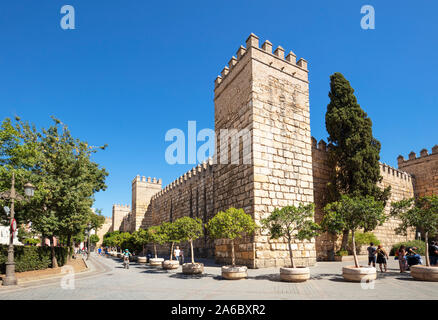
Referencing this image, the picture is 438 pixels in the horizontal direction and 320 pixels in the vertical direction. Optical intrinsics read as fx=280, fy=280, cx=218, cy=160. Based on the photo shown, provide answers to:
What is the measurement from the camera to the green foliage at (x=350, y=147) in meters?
16.9

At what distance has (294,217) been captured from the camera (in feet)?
32.7

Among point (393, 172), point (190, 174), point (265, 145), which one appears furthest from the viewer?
point (190, 174)

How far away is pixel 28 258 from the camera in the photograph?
594 inches

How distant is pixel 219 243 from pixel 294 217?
5.82 metres

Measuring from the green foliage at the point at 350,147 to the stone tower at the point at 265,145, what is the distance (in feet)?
12.3

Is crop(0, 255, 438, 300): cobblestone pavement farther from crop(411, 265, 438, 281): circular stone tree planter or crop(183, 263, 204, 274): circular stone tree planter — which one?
crop(183, 263, 204, 274): circular stone tree planter

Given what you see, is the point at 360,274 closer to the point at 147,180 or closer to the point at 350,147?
the point at 350,147

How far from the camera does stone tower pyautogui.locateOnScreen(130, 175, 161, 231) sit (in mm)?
38969

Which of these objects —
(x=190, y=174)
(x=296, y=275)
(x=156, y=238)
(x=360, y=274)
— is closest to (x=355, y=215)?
(x=360, y=274)

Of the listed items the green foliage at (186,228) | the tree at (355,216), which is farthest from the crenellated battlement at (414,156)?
the green foliage at (186,228)

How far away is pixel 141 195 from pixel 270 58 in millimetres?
30871
